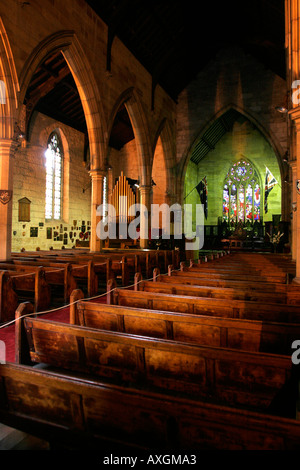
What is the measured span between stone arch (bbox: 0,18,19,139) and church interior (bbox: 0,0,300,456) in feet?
0.11

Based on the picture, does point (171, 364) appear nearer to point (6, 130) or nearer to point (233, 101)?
point (6, 130)

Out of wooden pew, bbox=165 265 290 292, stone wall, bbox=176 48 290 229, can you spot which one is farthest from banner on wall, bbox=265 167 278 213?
wooden pew, bbox=165 265 290 292

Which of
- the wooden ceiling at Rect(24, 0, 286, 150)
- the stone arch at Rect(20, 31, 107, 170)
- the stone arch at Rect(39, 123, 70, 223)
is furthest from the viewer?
the stone arch at Rect(39, 123, 70, 223)

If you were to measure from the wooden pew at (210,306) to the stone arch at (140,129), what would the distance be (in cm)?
992

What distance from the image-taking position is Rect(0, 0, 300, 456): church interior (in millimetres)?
1320

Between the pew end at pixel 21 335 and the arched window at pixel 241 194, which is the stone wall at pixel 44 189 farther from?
the arched window at pixel 241 194

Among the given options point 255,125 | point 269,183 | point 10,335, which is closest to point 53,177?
point 255,125

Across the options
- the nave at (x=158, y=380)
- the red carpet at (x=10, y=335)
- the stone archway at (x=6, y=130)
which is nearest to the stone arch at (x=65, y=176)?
the stone archway at (x=6, y=130)

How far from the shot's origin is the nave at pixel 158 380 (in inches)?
42.9

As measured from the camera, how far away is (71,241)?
14352 mm

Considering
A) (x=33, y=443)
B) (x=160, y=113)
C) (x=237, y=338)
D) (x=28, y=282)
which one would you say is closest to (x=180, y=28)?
(x=160, y=113)

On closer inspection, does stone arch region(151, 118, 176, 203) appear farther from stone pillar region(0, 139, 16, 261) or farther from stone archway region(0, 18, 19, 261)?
stone pillar region(0, 139, 16, 261)

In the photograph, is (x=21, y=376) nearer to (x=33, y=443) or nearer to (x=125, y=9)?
(x=33, y=443)

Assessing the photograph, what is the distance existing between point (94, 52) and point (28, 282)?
8.06 metres
